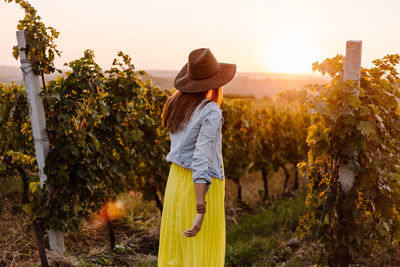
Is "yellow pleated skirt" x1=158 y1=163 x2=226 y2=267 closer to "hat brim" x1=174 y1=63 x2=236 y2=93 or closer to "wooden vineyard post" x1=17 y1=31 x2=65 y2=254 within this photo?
"hat brim" x1=174 y1=63 x2=236 y2=93

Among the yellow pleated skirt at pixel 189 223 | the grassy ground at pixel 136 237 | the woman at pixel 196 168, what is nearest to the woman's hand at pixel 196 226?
the woman at pixel 196 168

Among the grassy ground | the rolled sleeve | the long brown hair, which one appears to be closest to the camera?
the rolled sleeve

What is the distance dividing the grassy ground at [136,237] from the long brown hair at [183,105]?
2.09 m

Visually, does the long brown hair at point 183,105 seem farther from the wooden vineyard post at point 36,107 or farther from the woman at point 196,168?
the wooden vineyard post at point 36,107

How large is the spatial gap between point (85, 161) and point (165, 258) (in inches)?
64.1

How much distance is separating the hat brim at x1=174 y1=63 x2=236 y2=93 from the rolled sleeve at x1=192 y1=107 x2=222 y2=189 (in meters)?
0.23

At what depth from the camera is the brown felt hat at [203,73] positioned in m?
2.16

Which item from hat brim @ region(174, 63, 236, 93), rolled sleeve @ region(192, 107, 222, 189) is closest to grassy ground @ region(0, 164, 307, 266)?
rolled sleeve @ region(192, 107, 222, 189)

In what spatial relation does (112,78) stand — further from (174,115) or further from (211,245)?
(211,245)

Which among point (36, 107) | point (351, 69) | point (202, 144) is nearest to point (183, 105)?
point (202, 144)

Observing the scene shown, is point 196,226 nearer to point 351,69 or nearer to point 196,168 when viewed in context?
point 196,168

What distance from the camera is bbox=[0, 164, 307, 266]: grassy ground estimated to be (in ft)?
12.2

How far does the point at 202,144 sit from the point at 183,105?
0.32m

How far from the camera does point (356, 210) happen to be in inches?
113
